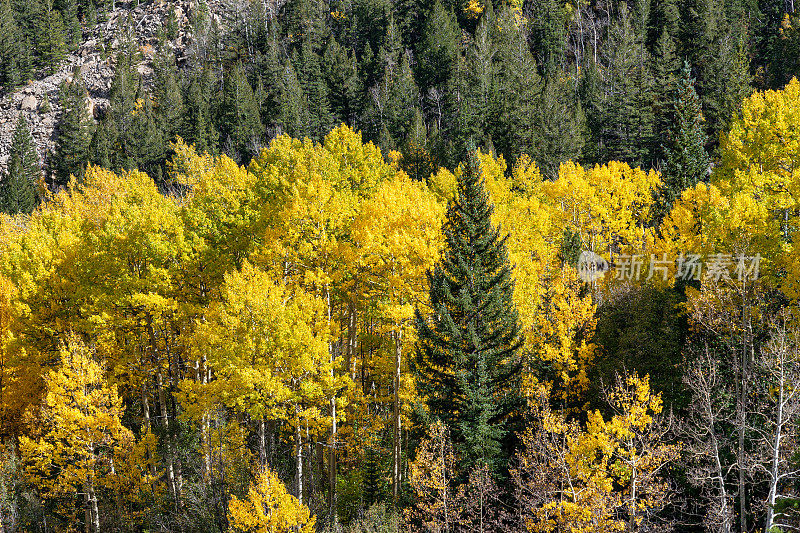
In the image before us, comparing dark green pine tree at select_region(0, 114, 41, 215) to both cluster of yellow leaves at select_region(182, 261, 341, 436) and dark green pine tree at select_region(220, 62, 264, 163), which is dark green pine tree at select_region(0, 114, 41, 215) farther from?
cluster of yellow leaves at select_region(182, 261, 341, 436)

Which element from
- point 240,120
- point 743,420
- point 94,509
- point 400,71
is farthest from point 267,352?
point 400,71

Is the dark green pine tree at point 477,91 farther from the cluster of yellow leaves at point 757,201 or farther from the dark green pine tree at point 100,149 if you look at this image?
the dark green pine tree at point 100,149

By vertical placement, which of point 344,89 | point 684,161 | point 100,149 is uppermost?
point 344,89

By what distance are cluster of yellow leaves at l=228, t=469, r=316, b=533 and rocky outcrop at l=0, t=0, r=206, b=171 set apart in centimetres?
9041

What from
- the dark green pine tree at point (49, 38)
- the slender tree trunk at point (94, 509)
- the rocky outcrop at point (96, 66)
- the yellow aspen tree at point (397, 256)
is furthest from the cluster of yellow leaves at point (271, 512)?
the dark green pine tree at point (49, 38)

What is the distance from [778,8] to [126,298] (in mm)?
81559

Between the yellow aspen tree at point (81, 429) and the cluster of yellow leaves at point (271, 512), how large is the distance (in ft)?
30.4

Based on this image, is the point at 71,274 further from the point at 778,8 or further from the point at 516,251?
the point at 778,8

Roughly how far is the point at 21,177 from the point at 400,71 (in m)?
50.1

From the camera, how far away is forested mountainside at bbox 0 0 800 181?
58.1 meters

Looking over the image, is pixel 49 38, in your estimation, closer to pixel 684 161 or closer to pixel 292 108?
pixel 292 108

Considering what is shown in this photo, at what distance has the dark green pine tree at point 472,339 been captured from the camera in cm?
2392

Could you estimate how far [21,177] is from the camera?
79438 mm

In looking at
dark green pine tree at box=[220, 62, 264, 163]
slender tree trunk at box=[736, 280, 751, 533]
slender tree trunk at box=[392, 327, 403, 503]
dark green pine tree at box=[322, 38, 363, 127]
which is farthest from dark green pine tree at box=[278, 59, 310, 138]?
slender tree trunk at box=[736, 280, 751, 533]
